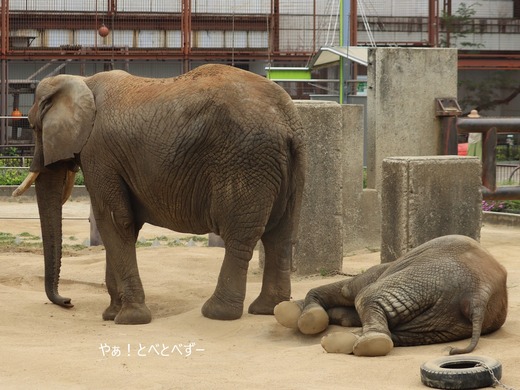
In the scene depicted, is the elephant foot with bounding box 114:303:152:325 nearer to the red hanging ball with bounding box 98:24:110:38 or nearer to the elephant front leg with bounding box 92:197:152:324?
the elephant front leg with bounding box 92:197:152:324

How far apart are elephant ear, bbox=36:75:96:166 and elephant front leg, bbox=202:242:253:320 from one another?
154 centimetres

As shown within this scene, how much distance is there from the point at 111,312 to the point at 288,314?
2054 millimetres

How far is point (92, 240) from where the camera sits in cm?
1409

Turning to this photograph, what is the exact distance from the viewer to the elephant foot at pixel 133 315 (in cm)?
905

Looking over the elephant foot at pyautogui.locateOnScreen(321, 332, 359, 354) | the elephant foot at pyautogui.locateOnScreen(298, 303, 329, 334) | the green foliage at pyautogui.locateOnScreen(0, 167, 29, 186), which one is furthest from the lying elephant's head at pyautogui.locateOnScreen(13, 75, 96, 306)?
the green foliage at pyautogui.locateOnScreen(0, 167, 29, 186)

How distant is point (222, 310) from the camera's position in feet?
29.1

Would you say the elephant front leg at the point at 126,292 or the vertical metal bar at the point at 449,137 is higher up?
the vertical metal bar at the point at 449,137

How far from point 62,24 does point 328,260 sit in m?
16.9

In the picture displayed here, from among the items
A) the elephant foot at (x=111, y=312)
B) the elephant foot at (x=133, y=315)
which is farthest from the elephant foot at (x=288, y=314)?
the elephant foot at (x=111, y=312)

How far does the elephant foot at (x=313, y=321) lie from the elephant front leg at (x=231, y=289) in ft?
4.02

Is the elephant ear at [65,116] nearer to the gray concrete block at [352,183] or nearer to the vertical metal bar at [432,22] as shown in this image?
the gray concrete block at [352,183]

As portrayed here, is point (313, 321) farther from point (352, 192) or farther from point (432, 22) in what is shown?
point (432, 22)

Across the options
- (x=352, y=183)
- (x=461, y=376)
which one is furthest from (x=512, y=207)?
(x=461, y=376)

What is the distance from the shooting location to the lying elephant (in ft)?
22.8
